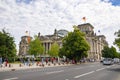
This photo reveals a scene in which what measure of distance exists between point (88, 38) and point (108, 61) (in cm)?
8720

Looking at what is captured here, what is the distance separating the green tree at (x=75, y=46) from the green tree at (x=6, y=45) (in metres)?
20.6

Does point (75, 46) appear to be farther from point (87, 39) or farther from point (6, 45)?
point (87, 39)

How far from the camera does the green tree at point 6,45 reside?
2412 inches

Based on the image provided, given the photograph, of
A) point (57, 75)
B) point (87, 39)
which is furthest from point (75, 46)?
point (87, 39)

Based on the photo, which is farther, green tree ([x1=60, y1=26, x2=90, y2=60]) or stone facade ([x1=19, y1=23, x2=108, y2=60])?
stone facade ([x1=19, y1=23, x2=108, y2=60])

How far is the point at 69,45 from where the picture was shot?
3100 inches

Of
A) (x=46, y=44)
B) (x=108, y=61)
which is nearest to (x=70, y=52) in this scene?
(x=108, y=61)

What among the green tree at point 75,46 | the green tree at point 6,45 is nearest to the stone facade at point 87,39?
the green tree at point 75,46

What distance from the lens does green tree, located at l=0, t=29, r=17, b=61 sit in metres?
61.3

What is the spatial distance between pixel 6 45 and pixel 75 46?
23.9 meters

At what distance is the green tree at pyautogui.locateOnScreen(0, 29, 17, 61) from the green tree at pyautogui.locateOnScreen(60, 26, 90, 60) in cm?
2059

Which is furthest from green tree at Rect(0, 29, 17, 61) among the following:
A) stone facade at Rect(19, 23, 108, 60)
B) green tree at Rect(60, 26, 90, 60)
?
stone facade at Rect(19, 23, 108, 60)

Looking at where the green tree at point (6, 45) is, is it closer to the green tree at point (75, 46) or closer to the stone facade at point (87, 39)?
the green tree at point (75, 46)

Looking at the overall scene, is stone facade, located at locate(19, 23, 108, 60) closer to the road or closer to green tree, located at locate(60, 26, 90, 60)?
green tree, located at locate(60, 26, 90, 60)
